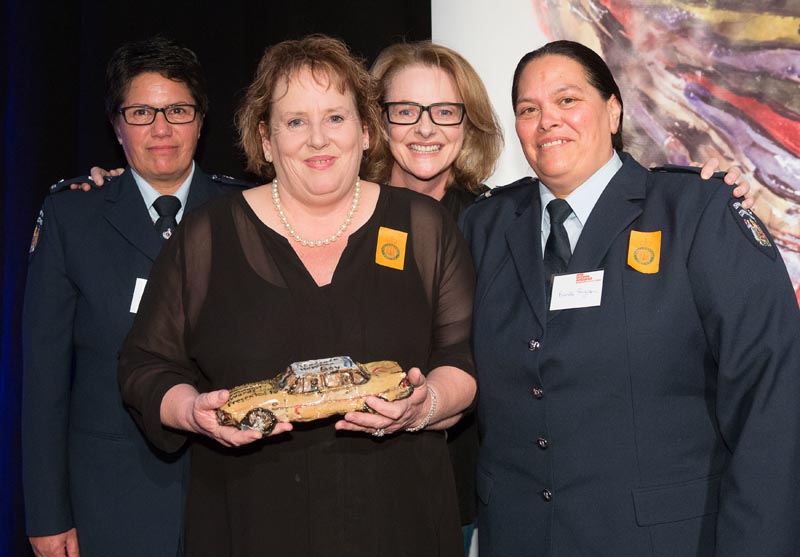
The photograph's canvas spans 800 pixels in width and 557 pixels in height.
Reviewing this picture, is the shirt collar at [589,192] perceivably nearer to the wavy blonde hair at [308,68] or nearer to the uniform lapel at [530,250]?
the uniform lapel at [530,250]

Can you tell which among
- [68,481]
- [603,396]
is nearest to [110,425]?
[68,481]

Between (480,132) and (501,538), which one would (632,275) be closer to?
(501,538)

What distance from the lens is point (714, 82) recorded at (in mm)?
3160

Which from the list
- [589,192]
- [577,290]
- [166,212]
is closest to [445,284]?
[577,290]

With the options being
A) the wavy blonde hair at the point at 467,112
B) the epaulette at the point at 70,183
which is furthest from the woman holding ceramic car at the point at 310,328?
the epaulette at the point at 70,183

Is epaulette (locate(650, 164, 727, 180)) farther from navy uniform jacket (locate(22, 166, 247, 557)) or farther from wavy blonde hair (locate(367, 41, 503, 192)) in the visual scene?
navy uniform jacket (locate(22, 166, 247, 557))

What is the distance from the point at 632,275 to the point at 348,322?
2.37 feet

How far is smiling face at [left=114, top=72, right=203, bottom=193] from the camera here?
8.61 feet

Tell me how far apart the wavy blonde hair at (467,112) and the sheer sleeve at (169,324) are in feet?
2.99

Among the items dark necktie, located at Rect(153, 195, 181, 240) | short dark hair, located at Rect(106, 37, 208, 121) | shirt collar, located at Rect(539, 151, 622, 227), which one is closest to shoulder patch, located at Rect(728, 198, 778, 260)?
shirt collar, located at Rect(539, 151, 622, 227)

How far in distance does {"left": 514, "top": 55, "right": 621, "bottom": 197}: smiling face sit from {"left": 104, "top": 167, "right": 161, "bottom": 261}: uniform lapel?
1227 mm

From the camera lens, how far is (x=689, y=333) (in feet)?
6.32

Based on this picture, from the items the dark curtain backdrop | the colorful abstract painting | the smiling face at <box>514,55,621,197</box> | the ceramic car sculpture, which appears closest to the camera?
the ceramic car sculpture

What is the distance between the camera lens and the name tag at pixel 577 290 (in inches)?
78.2
